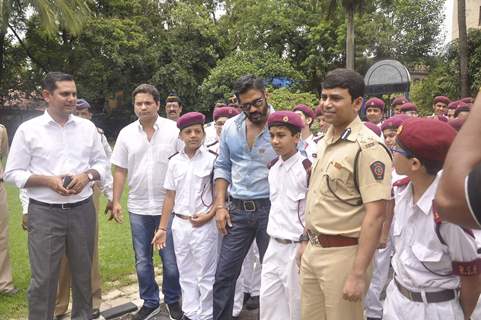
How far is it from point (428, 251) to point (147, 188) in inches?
111

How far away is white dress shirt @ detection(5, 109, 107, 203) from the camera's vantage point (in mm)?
3738

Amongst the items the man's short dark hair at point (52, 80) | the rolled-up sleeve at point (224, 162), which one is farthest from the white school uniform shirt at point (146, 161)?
the man's short dark hair at point (52, 80)

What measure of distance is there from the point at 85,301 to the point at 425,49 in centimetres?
2705

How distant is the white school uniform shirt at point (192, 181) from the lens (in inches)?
165

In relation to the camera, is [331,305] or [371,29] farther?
[371,29]

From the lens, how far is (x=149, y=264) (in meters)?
4.44

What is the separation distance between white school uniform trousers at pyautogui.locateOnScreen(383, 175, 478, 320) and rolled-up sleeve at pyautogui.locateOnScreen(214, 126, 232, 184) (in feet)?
5.93

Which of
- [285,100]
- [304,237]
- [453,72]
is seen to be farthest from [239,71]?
[304,237]

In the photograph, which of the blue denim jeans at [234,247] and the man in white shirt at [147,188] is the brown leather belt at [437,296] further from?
the man in white shirt at [147,188]

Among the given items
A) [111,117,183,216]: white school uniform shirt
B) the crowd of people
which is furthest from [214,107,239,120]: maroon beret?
[111,117,183,216]: white school uniform shirt

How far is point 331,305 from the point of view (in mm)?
2713

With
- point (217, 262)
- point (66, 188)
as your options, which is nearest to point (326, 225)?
point (217, 262)

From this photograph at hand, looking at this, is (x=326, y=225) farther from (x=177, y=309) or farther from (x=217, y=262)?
(x=177, y=309)

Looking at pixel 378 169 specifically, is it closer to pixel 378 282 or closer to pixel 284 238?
pixel 284 238
